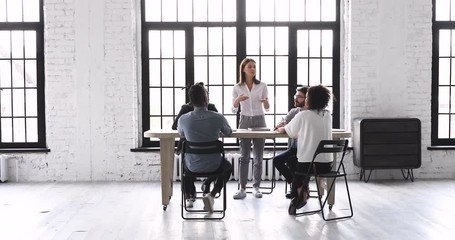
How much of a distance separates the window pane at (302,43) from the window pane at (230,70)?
101 cm

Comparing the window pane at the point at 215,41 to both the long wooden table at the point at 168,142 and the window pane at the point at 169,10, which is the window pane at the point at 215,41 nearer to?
the window pane at the point at 169,10

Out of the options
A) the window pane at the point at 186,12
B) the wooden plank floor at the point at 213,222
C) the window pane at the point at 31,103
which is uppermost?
the window pane at the point at 186,12

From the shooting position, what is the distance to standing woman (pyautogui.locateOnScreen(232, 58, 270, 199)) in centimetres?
743

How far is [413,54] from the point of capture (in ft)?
29.9

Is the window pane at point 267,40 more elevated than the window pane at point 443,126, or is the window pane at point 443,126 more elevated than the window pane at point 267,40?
the window pane at point 267,40

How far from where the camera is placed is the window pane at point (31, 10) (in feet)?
30.1

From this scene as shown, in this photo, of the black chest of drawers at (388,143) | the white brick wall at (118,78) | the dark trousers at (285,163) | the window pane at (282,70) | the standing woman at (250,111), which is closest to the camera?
the dark trousers at (285,163)

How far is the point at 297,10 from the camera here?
30.6ft

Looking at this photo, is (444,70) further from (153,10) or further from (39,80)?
(39,80)

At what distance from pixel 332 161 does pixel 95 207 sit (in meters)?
2.74

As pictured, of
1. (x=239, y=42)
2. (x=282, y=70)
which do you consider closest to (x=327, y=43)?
(x=282, y=70)

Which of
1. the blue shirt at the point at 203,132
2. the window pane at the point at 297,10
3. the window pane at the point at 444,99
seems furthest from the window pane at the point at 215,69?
the window pane at the point at 444,99

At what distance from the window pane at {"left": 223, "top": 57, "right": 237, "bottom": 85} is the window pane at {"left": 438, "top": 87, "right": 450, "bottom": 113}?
3216mm

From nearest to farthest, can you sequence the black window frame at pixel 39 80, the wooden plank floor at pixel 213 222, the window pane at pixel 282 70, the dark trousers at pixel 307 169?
1. the wooden plank floor at pixel 213 222
2. the dark trousers at pixel 307 169
3. the black window frame at pixel 39 80
4. the window pane at pixel 282 70
